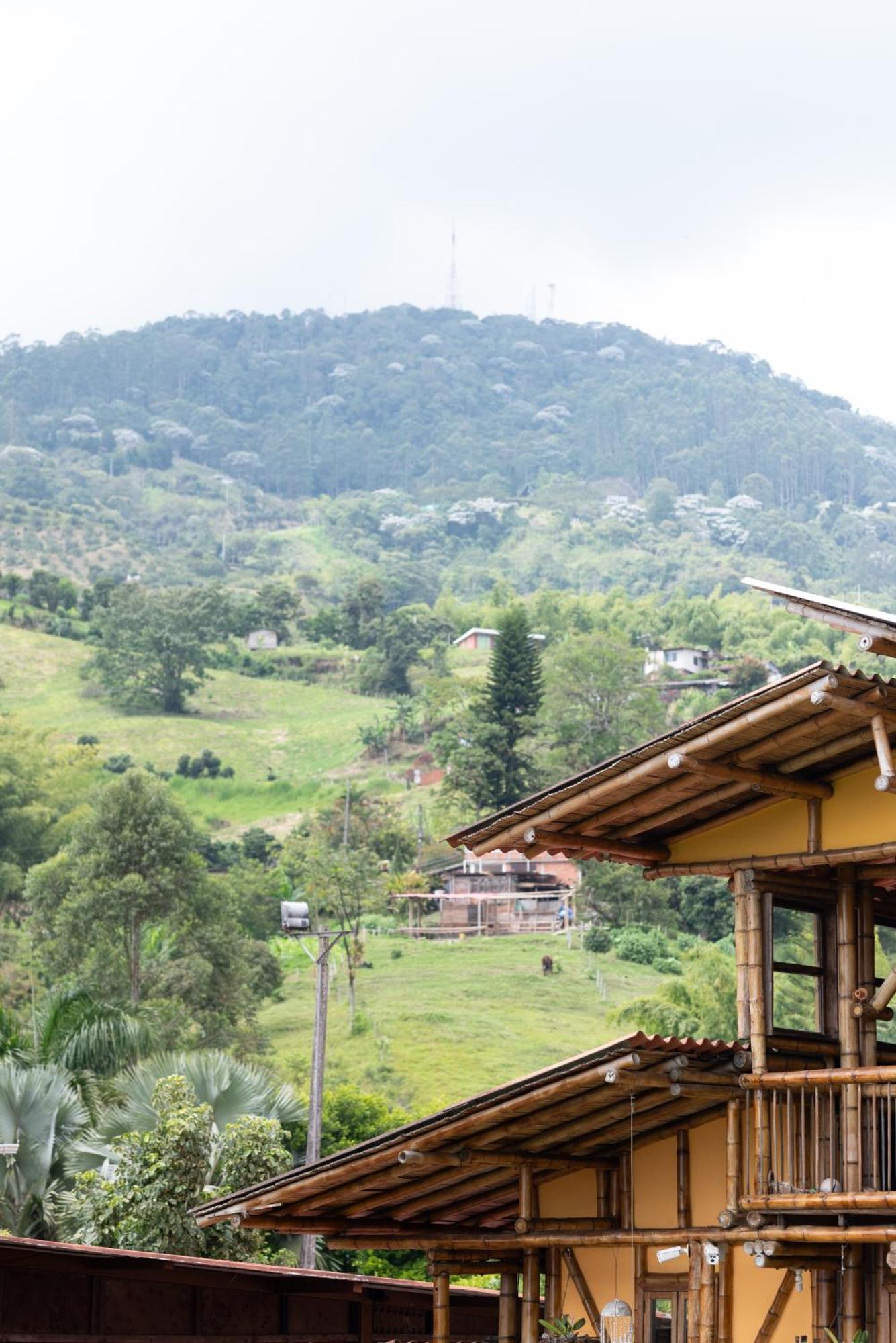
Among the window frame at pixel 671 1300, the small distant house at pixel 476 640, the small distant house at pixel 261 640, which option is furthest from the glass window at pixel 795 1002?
the small distant house at pixel 261 640

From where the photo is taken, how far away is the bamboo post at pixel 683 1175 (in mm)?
11586

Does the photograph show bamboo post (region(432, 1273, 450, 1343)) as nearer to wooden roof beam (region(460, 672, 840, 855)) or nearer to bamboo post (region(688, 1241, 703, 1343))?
bamboo post (region(688, 1241, 703, 1343))

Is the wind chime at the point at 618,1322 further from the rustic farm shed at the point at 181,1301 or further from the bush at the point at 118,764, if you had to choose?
the bush at the point at 118,764

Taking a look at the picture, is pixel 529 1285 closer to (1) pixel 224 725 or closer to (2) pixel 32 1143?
(2) pixel 32 1143

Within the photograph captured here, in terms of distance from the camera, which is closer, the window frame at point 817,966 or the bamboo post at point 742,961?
the bamboo post at point 742,961

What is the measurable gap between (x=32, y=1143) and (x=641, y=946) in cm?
4014

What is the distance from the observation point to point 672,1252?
36.7 ft

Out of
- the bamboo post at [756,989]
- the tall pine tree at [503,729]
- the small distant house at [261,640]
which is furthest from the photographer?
the small distant house at [261,640]

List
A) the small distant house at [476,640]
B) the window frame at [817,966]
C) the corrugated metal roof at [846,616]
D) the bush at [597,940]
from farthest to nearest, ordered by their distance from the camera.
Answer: the small distant house at [476,640]
the bush at [597,940]
the window frame at [817,966]
the corrugated metal roof at [846,616]

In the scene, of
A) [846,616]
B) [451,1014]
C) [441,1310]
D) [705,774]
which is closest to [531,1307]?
[441,1310]

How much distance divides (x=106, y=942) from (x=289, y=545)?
123 metres

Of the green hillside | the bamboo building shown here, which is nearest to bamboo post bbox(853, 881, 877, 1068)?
the bamboo building

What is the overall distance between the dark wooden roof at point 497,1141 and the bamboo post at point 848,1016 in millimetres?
677

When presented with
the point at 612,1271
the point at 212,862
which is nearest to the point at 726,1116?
the point at 612,1271
